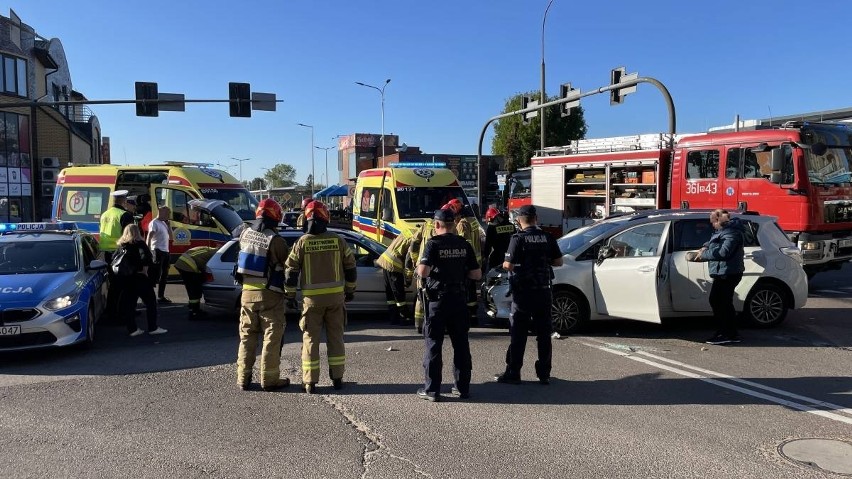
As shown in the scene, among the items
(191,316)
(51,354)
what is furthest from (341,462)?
(191,316)

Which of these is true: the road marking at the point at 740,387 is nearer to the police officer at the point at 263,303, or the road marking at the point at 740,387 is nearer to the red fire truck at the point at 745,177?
the police officer at the point at 263,303

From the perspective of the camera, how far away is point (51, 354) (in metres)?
7.29

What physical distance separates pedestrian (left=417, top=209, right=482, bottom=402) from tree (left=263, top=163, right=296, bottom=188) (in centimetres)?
12919

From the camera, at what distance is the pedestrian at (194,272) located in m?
8.98

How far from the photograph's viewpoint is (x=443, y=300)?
5430 millimetres

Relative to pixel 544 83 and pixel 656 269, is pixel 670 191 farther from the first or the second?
pixel 544 83

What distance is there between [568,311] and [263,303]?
13.8 ft

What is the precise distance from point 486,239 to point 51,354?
6.20 m

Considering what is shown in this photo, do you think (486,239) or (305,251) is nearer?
(305,251)

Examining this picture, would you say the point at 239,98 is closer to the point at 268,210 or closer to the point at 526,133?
the point at 268,210

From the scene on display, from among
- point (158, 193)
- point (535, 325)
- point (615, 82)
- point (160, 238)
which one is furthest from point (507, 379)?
point (615, 82)

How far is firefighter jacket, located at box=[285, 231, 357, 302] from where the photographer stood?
5.61 metres

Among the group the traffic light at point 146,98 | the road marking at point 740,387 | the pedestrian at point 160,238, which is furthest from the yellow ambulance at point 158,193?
the road marking at point 740,387

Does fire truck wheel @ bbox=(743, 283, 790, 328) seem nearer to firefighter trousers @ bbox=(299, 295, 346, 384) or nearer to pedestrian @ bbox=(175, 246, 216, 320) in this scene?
firefighter trousers @ bbox=(299, 295, 346, 384)
